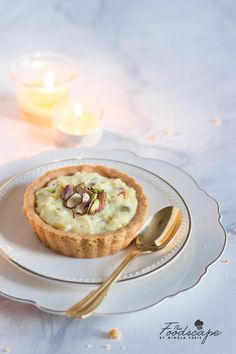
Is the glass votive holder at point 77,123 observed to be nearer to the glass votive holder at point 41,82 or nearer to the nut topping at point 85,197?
the glass votive holder at point 41,82

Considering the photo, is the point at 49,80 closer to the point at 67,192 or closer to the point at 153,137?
the point at 153,137

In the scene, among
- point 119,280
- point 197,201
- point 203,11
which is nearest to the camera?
point 119,280

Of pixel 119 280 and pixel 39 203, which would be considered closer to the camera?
pixel 119 280

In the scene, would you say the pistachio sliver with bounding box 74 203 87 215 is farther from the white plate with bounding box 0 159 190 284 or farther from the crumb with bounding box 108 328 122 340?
the crumb with bounding box 108 328 122 340

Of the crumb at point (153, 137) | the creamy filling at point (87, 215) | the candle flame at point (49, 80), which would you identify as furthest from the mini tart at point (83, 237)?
the candle flame at point (49, 80)

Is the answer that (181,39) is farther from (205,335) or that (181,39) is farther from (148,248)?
(205,335)

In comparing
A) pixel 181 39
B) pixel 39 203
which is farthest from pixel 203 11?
pixel 39 203

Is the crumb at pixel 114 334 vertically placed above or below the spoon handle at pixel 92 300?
below
